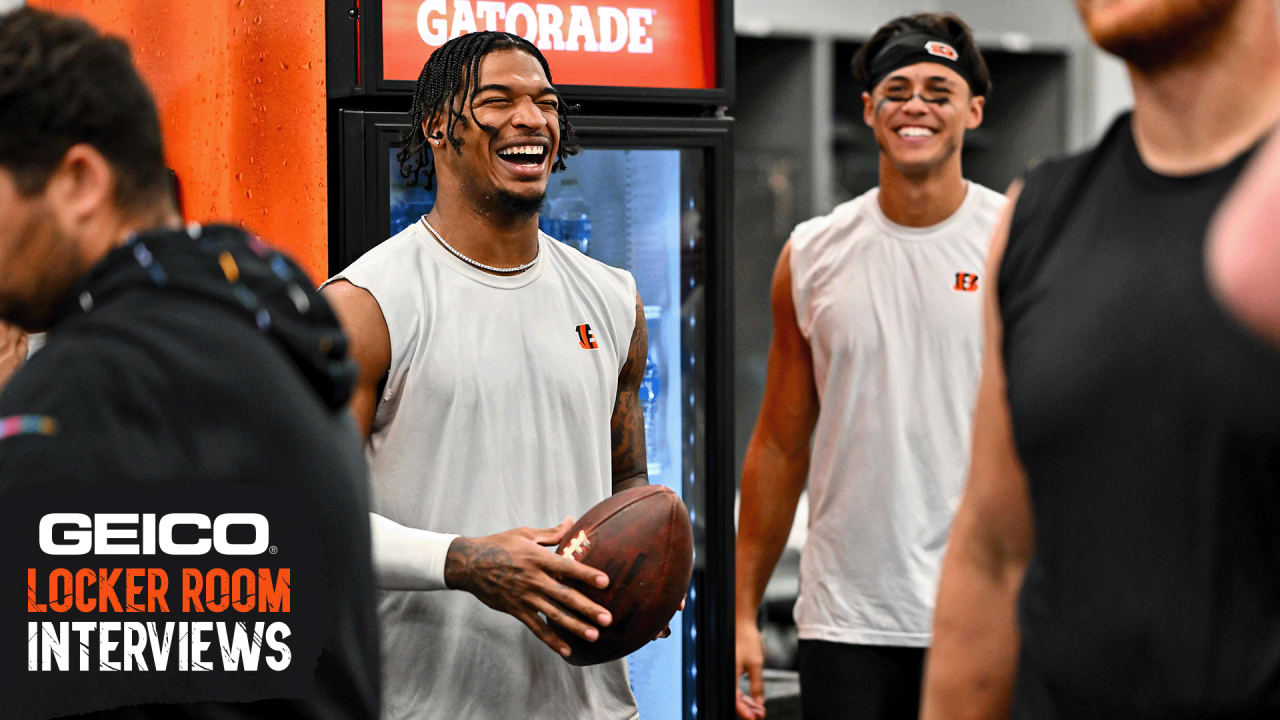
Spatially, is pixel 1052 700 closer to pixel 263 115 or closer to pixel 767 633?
pixel 263 115

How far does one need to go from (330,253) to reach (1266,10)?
2143 mm

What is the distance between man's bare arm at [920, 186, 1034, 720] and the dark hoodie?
24.0 inches

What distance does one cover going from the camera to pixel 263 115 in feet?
10.5

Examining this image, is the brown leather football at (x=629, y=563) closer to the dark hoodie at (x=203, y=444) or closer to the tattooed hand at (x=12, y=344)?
the dark hoodie at (x=203, y=444)

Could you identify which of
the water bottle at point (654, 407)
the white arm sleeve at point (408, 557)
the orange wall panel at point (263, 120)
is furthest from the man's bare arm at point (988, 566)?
the water bottle at point (654, 407)

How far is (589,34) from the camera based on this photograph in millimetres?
3520

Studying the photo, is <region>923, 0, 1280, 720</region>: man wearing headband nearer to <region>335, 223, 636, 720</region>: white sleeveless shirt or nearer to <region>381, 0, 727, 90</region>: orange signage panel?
<region>335, 223, 636, 720</region>: white sleeveless shirt

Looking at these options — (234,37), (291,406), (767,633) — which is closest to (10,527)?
(291,406)

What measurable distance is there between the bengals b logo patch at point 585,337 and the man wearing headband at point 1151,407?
4.60 feet

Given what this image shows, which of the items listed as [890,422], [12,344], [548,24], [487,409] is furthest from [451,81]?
[890,422]

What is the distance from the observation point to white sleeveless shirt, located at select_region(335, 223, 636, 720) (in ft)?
9.07

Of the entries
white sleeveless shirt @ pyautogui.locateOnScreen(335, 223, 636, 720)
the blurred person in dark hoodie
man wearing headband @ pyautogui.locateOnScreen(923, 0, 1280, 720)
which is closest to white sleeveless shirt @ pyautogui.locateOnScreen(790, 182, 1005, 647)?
white sleeveless shirt @ pyautogui.locateOnScreen(335, 223, 636, 720)

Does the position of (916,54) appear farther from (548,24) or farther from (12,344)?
(12,344)

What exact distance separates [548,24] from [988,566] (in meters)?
2.08
